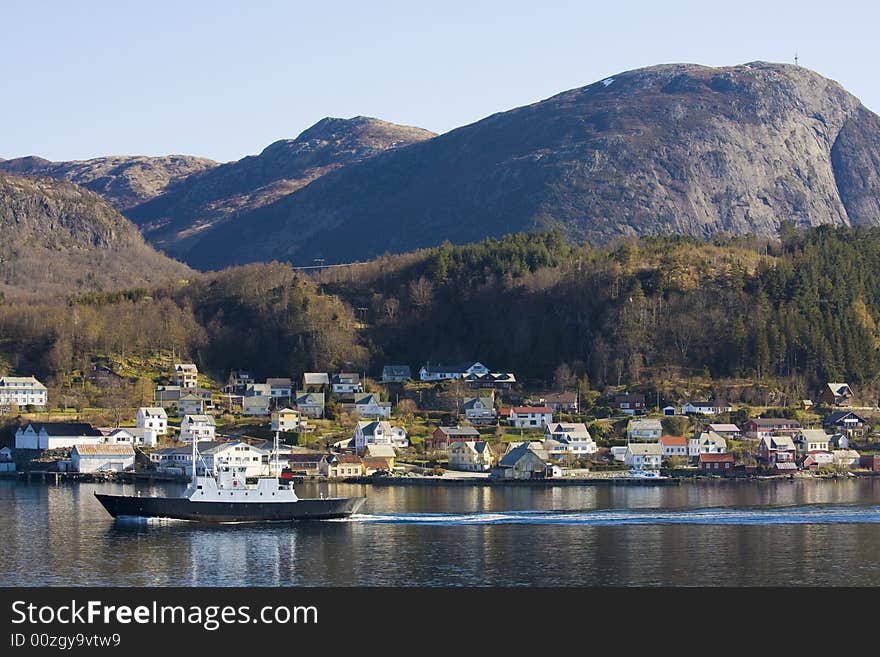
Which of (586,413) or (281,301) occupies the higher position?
(281,301)

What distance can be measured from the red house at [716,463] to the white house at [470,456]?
14.2 m

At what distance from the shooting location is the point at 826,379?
11156 centimetres

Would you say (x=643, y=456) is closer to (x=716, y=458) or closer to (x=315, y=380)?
(x=716, y=458)

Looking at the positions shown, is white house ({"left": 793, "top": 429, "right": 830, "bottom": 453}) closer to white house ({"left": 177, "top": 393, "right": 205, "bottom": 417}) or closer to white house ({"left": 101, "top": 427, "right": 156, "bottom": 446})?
white house ({"left": 177, "top": 393, "right": 205, "bottom": 417})

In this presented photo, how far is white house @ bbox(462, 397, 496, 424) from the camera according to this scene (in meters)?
104

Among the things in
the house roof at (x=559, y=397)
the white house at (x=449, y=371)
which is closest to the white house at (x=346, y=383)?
the white house at (x=449, y=371)

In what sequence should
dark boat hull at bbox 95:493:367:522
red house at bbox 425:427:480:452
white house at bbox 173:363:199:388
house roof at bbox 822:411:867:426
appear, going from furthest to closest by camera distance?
white house at bbox 173:363:199:388 < house roof at bbox 822:411:867:426 < red house at bbox 425:427:480:452 < dark boat hull at bbox 95:493:367:522

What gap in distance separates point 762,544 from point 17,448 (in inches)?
2293

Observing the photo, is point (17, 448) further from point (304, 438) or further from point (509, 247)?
point (509, 247)

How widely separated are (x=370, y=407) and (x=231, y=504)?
149 feet

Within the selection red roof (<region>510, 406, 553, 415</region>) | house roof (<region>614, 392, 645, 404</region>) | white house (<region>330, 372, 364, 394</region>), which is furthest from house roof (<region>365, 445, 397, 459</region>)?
white house (<region>330, 372, 364, 394</region>)

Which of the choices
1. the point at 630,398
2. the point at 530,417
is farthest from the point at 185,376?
the point at 630,398

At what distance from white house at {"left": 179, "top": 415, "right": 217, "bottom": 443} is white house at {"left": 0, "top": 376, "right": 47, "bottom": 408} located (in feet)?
49.3
